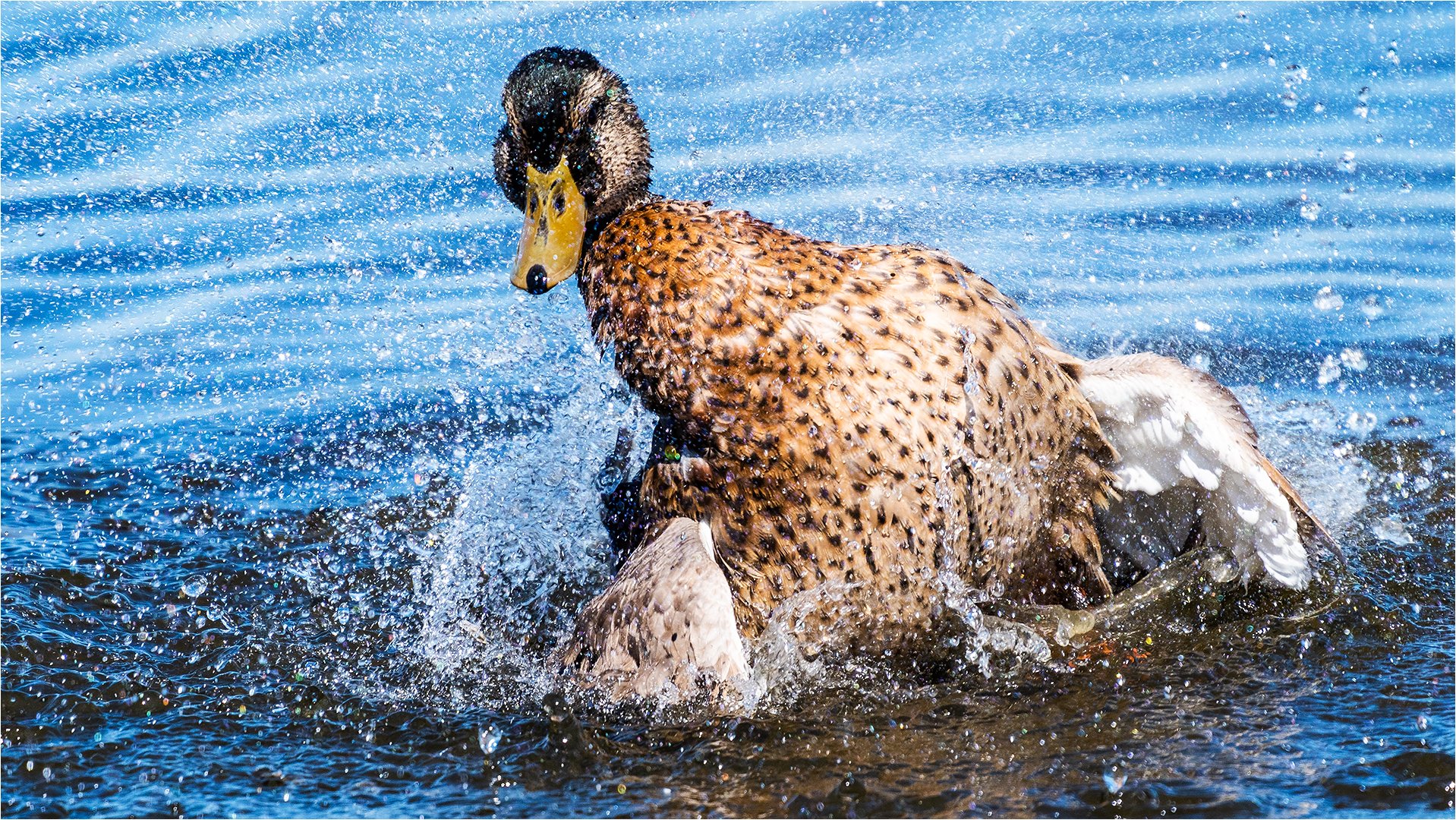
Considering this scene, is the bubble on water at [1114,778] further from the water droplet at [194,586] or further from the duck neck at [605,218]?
the water droplet at [194,586]

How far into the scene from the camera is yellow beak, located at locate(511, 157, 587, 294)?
163 inches

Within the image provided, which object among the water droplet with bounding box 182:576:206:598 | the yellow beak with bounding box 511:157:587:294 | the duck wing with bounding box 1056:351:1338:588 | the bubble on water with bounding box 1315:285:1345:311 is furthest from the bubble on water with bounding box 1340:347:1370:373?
the water droplet with bounding box 182:576:206:598

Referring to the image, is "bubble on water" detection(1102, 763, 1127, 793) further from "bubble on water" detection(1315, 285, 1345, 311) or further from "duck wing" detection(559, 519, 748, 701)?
"bubble on water" detection(1315, 285, 1345, 311)

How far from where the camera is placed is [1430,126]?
9.33 m

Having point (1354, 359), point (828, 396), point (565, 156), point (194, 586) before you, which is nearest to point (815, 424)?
point (828, 396)

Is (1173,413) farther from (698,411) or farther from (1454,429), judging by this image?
(1454,429)

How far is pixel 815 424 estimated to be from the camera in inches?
152

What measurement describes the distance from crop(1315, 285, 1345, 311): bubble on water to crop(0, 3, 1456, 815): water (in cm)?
2

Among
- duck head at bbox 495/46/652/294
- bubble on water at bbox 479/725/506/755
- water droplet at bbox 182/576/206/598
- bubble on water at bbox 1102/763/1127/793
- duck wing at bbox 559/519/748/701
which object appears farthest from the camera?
water droplet at bbox 182/576/206/598

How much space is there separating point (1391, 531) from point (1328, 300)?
266 cm

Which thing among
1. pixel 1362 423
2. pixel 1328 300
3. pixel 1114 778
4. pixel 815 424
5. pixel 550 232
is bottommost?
pixel 1114 778

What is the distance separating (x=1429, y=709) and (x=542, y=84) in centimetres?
Result: 302

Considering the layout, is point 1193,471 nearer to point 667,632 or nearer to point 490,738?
point 667,632

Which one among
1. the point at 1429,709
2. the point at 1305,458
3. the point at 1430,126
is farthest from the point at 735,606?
the point at 1430,126
